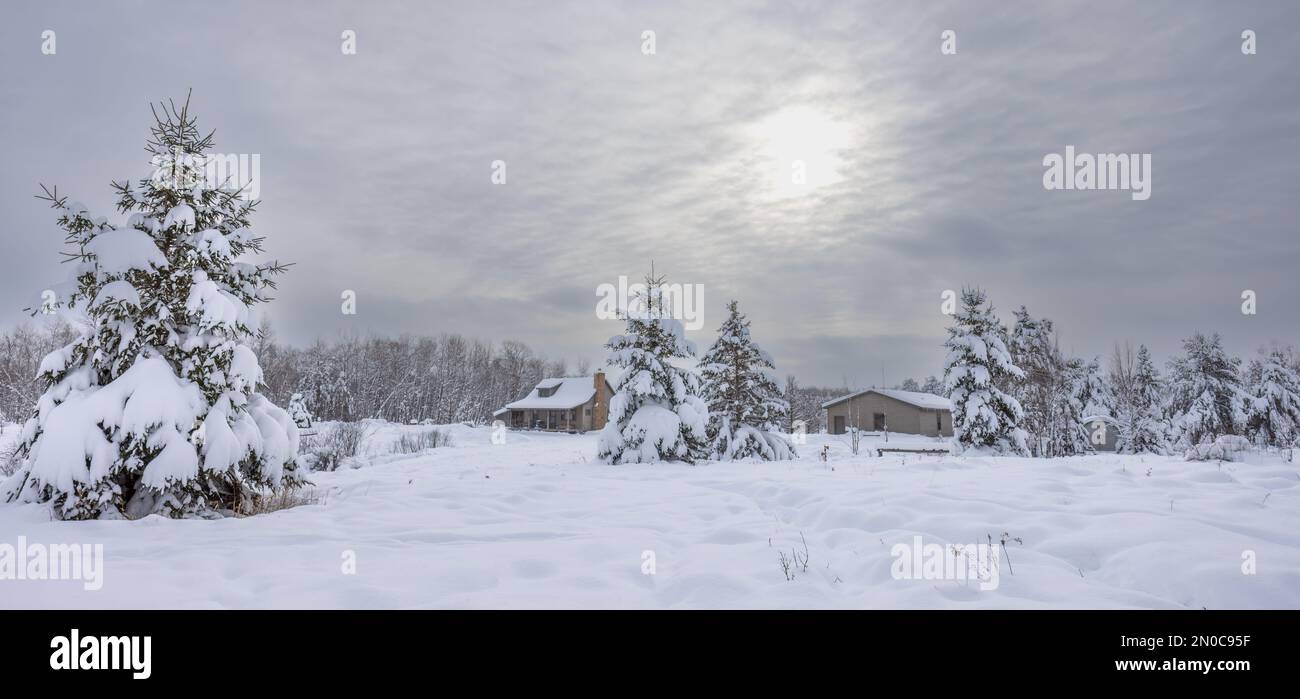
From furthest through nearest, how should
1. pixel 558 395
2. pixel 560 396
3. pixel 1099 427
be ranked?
pixel 558 395 < pixel 560 396 < pixel 1099 427

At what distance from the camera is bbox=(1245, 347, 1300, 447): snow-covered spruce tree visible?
1212 inches

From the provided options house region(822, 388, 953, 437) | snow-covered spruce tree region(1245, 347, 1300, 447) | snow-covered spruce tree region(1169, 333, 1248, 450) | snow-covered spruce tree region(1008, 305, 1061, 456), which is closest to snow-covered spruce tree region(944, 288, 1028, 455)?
snow-covered spruce tree region(1008, 305, 1061, 456)

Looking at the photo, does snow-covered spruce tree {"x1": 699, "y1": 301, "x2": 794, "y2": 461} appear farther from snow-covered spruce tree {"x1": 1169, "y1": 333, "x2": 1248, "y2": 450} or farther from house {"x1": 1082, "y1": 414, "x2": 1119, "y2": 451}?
house {"x1": 1082, "y1": 414, "x2": 1119, "y2": 451}

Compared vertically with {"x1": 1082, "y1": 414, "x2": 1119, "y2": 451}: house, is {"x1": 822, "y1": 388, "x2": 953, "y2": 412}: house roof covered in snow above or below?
above

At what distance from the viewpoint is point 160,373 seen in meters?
6.98

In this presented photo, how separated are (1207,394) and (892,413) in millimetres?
21113

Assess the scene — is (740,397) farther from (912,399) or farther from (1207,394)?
(912,399)

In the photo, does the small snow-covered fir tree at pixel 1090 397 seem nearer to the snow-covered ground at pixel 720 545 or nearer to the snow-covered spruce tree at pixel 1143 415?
the snow-covered spruce tree at pixel 1143 415

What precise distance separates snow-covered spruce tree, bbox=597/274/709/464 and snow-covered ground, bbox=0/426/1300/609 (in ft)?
21.6

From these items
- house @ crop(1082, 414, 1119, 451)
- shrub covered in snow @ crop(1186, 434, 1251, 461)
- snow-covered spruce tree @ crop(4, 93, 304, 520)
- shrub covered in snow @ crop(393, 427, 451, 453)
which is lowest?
house @ crop(1082, 414, 1119, 451)

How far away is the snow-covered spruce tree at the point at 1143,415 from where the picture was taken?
3749 cm

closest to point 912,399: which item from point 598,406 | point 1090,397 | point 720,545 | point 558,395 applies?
point 1090,397
